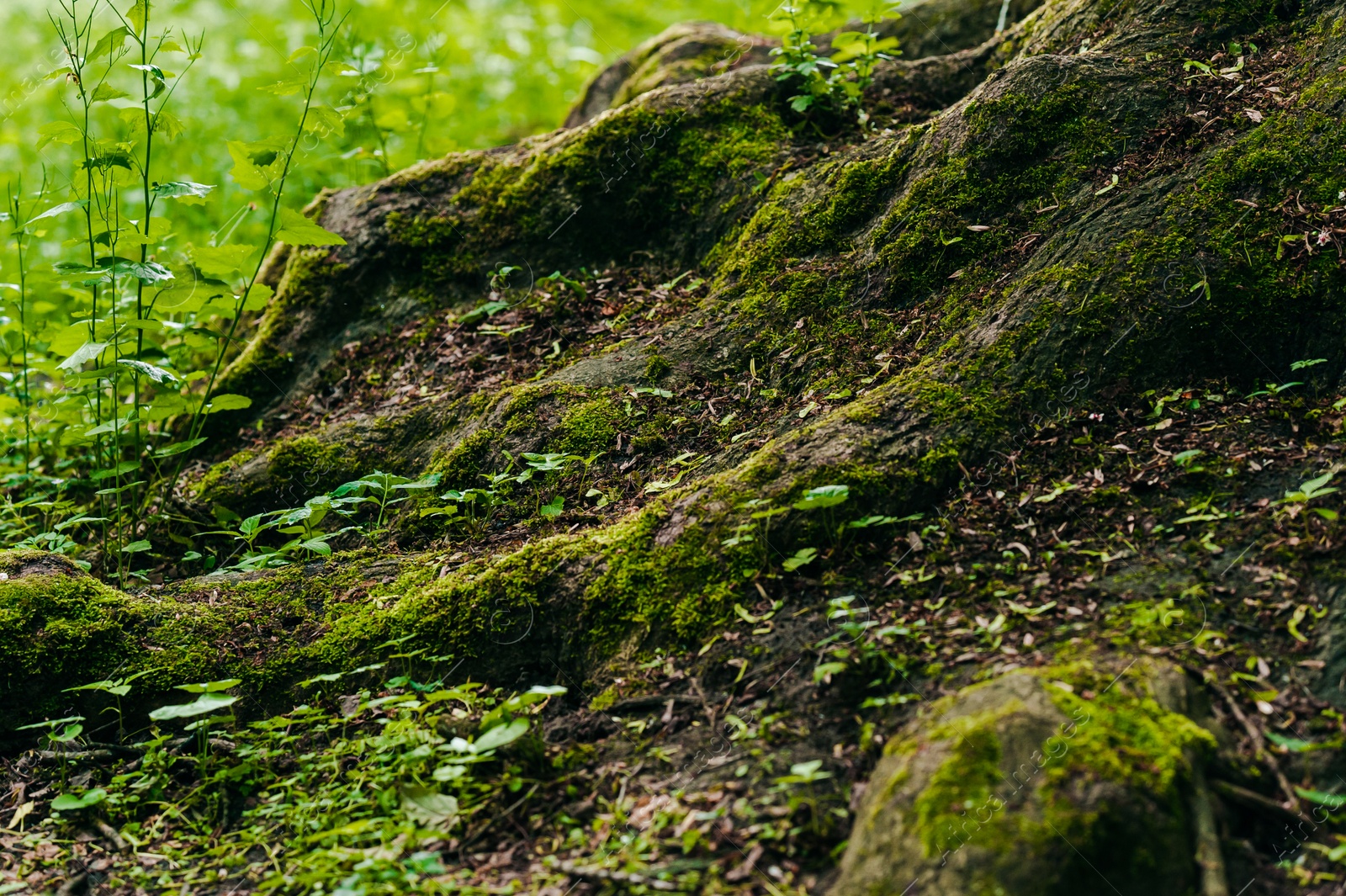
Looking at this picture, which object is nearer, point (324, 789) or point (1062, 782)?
point (1062, 782)

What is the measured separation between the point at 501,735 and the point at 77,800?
138 centimetres

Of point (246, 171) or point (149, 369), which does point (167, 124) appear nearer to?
point (246, 171)

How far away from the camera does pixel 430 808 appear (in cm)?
257

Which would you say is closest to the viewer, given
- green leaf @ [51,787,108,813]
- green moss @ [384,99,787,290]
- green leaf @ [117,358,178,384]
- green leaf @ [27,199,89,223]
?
green leaf @ [51,787,108,813]

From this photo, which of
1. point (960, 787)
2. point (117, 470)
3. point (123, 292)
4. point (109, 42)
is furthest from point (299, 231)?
point (960, 787)

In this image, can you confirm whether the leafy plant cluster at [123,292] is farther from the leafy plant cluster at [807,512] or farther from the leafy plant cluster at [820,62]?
the leafy plant cluster at [820,62]

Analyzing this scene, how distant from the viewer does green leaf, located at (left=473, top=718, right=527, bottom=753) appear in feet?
8.20

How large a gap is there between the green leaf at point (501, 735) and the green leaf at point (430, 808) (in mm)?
177

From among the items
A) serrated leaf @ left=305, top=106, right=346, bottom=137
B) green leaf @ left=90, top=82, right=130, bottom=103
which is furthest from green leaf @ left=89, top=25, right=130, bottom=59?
serrated leaf @ left=305, top=106, right=346, bottom=137

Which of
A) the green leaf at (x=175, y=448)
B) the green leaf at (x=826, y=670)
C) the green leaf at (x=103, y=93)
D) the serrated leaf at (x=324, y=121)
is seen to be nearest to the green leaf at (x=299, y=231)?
the serrated leaf at (x=324, y=121)

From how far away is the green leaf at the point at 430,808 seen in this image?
255 centimetres

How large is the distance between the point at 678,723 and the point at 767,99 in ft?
12.0

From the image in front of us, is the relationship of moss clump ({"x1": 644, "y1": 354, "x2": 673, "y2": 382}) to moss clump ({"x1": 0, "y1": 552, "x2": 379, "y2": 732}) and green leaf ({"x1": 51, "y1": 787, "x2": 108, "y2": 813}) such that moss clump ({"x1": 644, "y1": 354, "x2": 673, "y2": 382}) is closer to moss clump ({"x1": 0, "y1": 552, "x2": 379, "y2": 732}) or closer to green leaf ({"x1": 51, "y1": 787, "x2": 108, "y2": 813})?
moss clump ({"x1": 0, "y1": 552, "x2": 379, "y2": 732})

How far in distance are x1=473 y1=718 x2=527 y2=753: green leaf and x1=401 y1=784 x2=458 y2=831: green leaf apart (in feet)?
0.58
